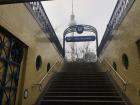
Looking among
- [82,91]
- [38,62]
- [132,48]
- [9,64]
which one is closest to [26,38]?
[9,64]

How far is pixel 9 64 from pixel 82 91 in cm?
357

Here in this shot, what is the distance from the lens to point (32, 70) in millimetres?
7156

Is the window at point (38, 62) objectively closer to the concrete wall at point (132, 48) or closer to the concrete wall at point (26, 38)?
the concrete wall at point (26, 38)

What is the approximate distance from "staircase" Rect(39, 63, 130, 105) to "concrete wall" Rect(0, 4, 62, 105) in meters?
0.70

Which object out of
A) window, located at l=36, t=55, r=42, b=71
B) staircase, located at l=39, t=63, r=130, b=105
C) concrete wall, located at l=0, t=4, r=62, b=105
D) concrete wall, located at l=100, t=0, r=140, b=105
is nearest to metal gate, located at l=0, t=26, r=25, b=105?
concrete wall, located at l=0, t=4, r=62, b=105

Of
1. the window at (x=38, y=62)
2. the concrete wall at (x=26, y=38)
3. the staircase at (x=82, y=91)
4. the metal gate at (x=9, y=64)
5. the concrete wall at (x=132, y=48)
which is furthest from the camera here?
the window at (x=38, y=62)

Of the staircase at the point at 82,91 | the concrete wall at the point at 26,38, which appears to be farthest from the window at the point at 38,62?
the staircase at the point at 82,91

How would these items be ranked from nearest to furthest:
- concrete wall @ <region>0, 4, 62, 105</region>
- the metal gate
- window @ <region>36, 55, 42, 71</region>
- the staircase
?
the metal gate → concrete wall @ <region>0, 4, 62, 105</region> → the staircase → window @ <region>36, 55, 42, 71</region>

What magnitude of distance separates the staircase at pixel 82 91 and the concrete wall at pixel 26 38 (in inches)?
27.4

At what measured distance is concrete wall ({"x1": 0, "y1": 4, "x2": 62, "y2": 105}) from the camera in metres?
5.28

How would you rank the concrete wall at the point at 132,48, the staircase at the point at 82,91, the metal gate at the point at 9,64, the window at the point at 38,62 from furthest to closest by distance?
the window at the point at 38,62
the staircase at the point at 82,91
the concrete wall at the point at 132,48
the metal gate at the point at 9,64

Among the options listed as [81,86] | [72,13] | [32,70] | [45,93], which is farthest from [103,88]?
[72,13]

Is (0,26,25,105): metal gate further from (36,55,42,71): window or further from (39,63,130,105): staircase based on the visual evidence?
(36,55,42,71): window

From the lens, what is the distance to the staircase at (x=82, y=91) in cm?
693
